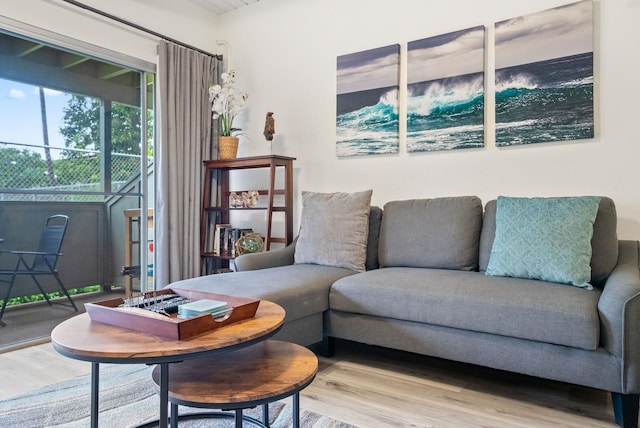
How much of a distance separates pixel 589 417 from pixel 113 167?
3204 millimetres

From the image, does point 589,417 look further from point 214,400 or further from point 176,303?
point 176,303

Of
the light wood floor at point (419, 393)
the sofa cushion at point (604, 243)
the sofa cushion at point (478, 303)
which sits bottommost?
the light wood floor at point (419, 393)

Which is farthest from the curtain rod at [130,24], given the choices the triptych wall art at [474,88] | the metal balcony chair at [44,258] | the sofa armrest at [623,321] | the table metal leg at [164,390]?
the sofa armrest at [623,321]

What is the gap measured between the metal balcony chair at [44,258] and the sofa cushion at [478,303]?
6.29ft

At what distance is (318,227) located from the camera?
285 cm

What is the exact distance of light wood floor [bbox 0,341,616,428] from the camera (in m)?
1.73

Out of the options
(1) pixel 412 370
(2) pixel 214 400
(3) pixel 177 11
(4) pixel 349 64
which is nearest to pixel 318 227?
(1) pixel 412 370

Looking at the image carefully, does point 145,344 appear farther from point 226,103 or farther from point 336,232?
point 226,103

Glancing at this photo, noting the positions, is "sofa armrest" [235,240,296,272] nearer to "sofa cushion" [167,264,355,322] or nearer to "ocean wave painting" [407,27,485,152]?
"sofa cushion" [167,264,355,322]

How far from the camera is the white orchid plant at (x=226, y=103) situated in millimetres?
3527

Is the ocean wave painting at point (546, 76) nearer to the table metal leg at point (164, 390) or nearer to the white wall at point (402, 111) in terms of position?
the white wall at point (402, 111)

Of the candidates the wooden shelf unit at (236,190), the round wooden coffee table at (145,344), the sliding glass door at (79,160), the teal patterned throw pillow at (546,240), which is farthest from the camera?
the wooden shelf unit at (236,190)

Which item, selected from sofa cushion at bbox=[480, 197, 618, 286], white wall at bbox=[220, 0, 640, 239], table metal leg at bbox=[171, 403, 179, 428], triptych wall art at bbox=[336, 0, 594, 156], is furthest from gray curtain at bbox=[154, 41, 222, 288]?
sofa cushion at bbox=[480, 197, 618, 286]

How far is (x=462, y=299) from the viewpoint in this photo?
1933mm
